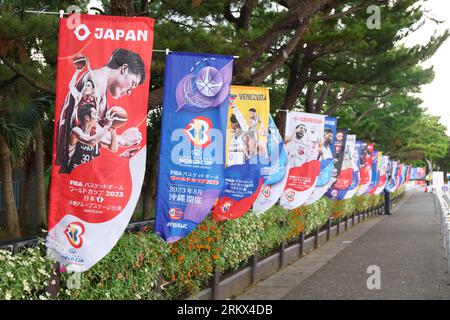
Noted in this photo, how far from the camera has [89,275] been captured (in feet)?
19.9

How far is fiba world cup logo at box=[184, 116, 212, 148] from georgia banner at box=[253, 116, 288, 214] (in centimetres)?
382

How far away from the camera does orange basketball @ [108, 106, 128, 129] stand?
596 cm

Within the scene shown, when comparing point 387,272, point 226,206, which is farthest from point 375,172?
point 226,206

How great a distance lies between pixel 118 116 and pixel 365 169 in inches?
767

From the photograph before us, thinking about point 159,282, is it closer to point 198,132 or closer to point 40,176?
point 198,132

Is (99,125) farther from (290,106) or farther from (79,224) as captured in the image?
(290,106)

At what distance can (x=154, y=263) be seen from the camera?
6926mm

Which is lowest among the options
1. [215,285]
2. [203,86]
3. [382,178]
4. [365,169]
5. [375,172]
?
[215,285]

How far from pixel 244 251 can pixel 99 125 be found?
459 cm

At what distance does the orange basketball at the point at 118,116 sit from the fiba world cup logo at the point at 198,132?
5.32 ft

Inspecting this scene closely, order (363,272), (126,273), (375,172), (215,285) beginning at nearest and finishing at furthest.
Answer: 1. (126,273)
2. (215,285)
3. (363,272)
4. (375,172)

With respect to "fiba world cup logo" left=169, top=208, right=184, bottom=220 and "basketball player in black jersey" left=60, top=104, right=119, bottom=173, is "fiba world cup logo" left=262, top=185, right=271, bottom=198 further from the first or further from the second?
"basketball player in black jersey" left=60, top=104, right=119, bottom=173

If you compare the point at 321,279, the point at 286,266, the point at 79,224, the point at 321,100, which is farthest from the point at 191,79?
the point at 321,100

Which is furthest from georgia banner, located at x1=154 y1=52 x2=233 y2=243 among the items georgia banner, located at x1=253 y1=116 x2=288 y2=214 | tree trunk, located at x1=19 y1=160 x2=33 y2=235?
tree trunk, located at x1=19 y1=160 x2=33 y2=235
